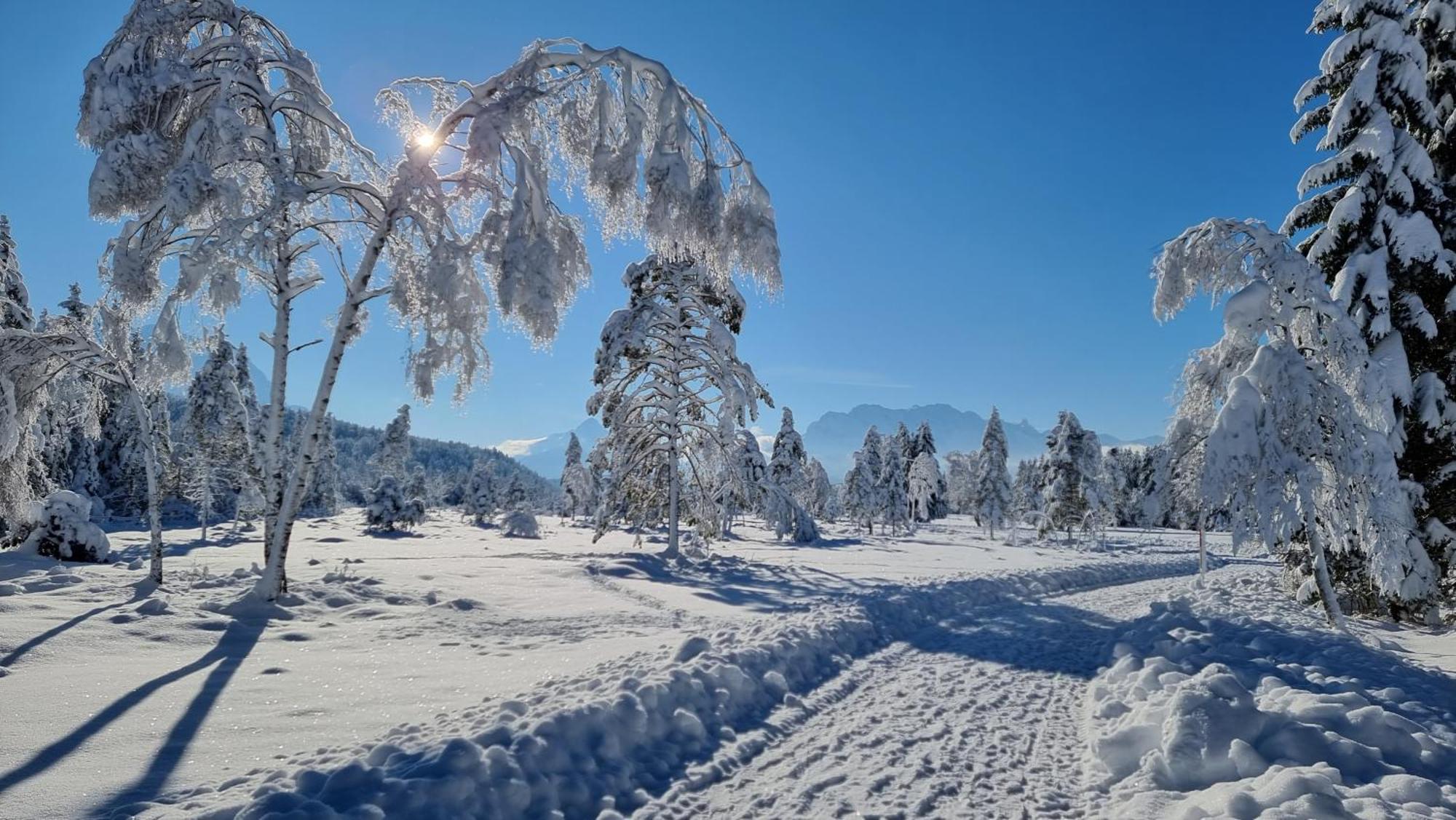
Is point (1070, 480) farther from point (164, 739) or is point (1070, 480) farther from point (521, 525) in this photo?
point (164, 739)

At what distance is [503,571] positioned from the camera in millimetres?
14250

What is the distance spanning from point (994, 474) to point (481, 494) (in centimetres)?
5105

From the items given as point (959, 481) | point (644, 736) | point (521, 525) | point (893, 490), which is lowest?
point (521, 525)

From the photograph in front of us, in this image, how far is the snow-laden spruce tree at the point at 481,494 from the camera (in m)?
64.2

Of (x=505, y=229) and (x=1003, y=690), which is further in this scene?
(x=505, y=229)

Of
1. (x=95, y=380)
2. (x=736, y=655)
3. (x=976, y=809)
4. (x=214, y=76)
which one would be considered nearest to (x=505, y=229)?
(x=214, y=76)

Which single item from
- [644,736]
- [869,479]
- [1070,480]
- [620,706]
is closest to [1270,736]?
[644,736]

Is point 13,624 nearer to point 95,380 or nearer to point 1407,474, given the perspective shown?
point 95,380

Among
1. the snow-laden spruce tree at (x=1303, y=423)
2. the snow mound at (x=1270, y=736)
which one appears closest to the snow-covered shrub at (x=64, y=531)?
the snow mound at (x=1270, y=736)

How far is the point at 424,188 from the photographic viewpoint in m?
8.79

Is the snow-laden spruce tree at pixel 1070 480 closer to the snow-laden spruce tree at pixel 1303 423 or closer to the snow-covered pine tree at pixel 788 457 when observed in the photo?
the snow-covered pine tree at pixel 788 457

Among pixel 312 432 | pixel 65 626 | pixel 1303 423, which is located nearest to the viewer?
pixel 65 626

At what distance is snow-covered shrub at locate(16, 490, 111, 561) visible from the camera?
53.0 ft

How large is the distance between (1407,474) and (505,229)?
57.6 feet
